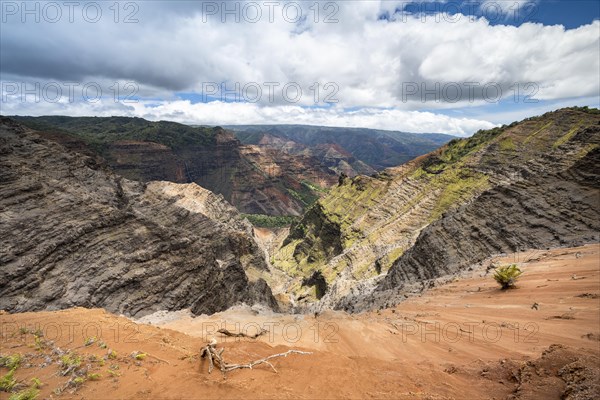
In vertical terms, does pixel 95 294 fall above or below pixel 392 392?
below

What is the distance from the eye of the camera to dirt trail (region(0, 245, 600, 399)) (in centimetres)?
605

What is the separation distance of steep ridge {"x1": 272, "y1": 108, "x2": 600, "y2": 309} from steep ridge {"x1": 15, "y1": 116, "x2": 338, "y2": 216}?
67.9 m

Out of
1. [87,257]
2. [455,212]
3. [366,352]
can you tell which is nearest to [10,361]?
[366,352]

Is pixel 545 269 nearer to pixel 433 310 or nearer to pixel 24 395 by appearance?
pixel 433 310

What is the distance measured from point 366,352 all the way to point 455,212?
26.7m

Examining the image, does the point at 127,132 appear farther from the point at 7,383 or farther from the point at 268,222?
the point at 7,383

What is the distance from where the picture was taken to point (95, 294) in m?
17.1

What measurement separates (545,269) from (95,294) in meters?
23.3

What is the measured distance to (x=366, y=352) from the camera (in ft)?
30.0

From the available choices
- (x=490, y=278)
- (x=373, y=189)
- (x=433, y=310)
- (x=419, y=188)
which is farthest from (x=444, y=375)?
(x=373, y=189)

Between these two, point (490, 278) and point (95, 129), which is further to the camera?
point (95, 129)

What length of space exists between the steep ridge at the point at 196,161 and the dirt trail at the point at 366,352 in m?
133

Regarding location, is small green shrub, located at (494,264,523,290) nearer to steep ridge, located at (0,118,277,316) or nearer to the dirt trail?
the dirt trail

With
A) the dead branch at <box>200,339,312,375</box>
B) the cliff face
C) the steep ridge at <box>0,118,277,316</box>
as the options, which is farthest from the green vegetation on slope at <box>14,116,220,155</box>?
the dead branch at <box>200,339,312,375</box>
